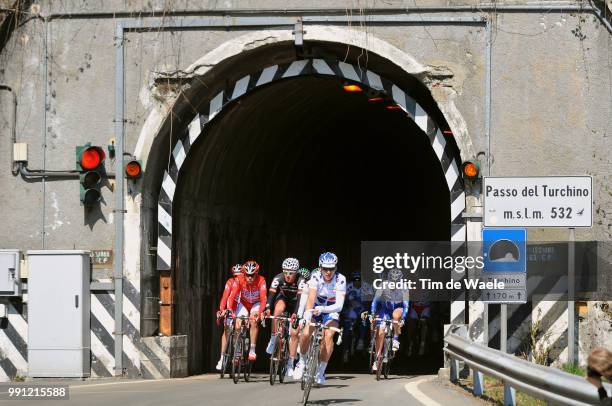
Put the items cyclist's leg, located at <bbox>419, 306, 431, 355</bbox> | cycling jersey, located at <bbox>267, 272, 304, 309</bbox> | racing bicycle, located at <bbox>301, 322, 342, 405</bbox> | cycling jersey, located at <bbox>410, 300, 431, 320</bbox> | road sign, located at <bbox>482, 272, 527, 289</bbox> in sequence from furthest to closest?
1. cyclist's leg, located at <bbox>419, 306, 431, 355</bbox>
2. cycling jersey, located at <bbox>410, 300, 431, 320</bbox>
3. cycling jersey, located at <bbox>267, 272, 304, 309</bbox>
4. road sign, located at <bbox>482, 272, 527, 289</bbox>
5. racing bicycle, located at <bbox>301, 322, 342, 405</bbox>

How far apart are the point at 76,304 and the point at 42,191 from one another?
193 cm

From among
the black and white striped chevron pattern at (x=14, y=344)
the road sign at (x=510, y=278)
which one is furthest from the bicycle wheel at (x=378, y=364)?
→ the black and white striped chevron pattern at (x=14, y=344)

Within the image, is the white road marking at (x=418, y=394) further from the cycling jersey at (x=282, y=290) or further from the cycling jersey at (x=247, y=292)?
the cycling jersey at (x=247, y=292)

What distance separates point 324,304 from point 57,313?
4.48 metres

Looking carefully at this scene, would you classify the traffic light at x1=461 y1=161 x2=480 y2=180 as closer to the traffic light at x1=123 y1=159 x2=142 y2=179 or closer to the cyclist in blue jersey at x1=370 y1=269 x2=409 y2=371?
the cyclist in blue jersey at x1=370 y1=269 x2=409 y2=371

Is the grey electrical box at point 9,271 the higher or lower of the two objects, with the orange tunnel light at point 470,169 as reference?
lower

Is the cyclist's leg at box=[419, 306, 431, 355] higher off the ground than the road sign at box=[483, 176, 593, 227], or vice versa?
the road sign at box=[483, 176, 593, 227]

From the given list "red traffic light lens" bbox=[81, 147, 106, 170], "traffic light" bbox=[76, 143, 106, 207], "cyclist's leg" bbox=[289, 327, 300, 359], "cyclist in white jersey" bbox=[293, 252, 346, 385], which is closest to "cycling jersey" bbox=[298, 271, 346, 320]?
"cyclist in white jersey" bbox=[293, 252, 346, 385]

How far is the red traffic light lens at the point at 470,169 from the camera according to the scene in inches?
687

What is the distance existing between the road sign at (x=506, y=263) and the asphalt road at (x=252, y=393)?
135 cm

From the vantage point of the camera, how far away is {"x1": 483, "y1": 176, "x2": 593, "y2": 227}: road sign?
1509 cm

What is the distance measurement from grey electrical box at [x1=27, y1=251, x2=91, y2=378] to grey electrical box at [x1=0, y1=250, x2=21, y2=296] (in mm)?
236

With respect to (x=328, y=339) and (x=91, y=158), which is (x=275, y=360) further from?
(x=91, y=158)

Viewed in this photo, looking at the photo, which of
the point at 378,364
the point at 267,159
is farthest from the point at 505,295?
the point at 267,159
